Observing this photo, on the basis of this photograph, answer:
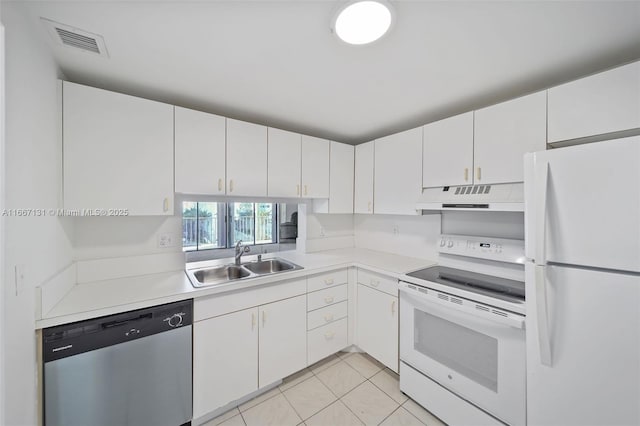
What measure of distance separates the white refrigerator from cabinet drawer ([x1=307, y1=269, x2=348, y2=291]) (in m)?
1.39

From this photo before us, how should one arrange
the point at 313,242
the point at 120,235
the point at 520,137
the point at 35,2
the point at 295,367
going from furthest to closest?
the point at 313,242 → the point at 295,367 → the point at 120,235 → the point at 520,137 → the point at 35,2

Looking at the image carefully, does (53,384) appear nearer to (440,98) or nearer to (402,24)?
(402,24)

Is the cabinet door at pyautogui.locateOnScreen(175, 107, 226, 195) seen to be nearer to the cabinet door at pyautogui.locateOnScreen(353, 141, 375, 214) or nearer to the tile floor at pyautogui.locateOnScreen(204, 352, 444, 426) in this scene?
the cabinet door at pyautogui.locateOnScreen(353, 141, 375, 214)

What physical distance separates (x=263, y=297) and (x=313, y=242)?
112 cm

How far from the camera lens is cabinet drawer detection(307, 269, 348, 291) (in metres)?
2.14

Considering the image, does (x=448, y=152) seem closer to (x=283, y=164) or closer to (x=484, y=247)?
(x=484, y=247)

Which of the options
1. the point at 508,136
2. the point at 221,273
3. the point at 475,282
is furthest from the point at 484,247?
the point at 221,273

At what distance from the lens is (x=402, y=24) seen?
1.10 metres

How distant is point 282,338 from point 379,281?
949 millimetres

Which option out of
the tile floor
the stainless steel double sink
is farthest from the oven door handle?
the stainless steel double sink

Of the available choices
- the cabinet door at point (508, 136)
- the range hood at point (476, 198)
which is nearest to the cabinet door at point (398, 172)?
the range hood at point (476, 198)

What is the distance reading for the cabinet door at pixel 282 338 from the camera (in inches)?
73.7

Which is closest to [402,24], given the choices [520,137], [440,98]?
[440,98]

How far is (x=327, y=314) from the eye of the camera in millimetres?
Result: 2227
